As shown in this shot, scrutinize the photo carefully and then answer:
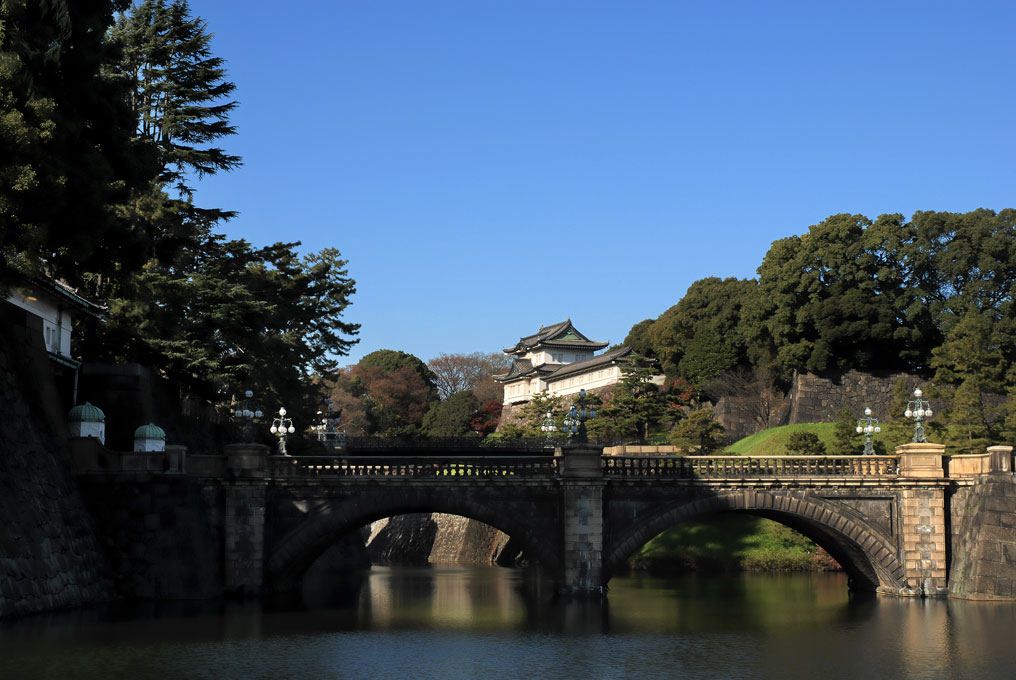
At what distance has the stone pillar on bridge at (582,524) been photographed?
45.9 m

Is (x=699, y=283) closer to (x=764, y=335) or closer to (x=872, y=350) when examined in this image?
(x=764, y=335)

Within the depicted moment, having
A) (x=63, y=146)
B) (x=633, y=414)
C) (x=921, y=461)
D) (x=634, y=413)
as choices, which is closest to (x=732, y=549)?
(x=921, y=461)

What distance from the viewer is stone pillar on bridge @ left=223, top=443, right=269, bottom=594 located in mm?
45156

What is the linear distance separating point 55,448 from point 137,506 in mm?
3635

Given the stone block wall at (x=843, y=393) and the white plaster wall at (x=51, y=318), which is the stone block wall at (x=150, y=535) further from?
the stone block wall at (x=843, y=393)

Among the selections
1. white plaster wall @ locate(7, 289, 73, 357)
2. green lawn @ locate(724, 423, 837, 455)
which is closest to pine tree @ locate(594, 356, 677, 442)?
green lawn @ locate(724, 423, 837, 455)

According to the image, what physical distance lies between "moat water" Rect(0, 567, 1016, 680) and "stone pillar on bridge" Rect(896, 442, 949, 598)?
1.66 metres

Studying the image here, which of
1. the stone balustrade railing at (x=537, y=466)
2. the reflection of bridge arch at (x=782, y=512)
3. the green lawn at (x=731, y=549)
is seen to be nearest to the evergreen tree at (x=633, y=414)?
the green lawn at (x=731, y=549)

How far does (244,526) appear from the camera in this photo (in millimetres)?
45250

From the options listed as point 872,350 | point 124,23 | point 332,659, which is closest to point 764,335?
point 872,350

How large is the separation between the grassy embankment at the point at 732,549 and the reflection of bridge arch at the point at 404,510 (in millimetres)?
25146

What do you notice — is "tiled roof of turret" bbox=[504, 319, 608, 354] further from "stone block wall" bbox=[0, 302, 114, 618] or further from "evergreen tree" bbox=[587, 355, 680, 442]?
"stone block wall" bbox=[0, 302, 114, 618]

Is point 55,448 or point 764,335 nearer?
point 55,448

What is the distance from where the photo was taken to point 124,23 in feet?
196
